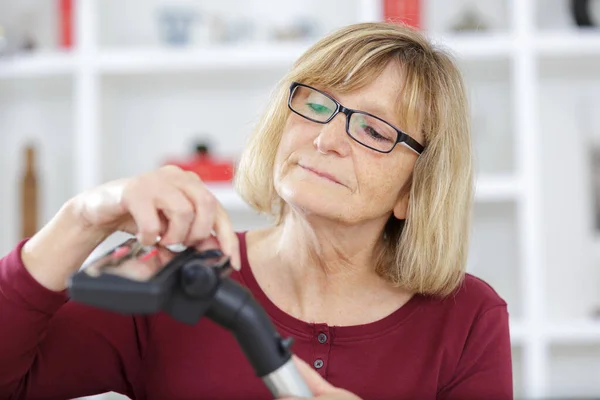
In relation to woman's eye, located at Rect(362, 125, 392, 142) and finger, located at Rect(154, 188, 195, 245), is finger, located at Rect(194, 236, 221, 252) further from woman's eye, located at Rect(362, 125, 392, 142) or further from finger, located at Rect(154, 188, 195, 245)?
woman's eye, located at Rect(362, 125, 392, 142)

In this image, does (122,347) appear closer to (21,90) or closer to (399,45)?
(399,45)

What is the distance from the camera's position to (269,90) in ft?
9.38

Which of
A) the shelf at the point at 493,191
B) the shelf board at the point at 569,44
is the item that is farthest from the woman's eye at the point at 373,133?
the shelf board at the point at 569,44

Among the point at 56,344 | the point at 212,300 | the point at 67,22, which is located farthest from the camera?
the point at 67,22

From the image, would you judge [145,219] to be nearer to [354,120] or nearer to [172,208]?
[172,208]

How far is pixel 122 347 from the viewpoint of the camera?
1.34 meters

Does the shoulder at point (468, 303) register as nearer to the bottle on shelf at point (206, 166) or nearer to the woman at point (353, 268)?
the woman at point (353, 268)

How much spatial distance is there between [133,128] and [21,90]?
483 mm

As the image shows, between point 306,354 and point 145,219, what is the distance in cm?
57

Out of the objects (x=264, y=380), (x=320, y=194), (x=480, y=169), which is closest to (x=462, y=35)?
(x=480, y=169)

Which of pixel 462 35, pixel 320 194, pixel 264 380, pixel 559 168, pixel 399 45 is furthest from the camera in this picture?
pixel 559 168

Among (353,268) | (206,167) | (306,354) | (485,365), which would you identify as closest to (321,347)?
(306,354)

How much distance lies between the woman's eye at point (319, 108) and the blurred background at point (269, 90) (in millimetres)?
1621

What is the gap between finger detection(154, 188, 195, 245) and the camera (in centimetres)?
88
